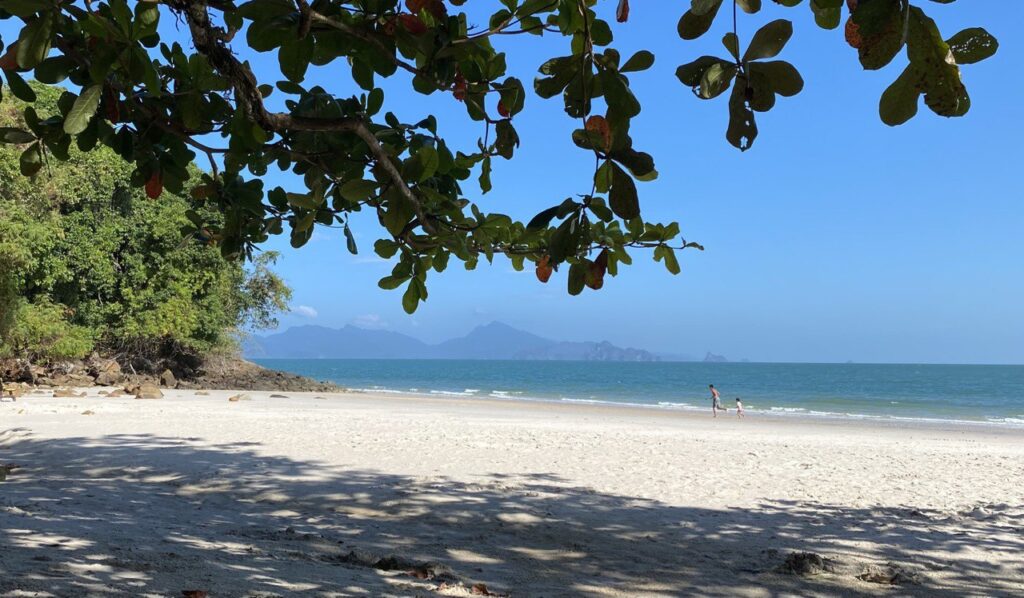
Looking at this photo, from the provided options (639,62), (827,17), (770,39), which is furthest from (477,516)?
(770,39)

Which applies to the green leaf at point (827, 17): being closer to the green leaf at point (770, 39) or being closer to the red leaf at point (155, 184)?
the green leaf at point (770, 39)

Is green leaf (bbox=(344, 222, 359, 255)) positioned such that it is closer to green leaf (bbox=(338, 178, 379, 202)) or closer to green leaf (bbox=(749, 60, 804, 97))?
green leaf (bbox=(338, 178, 379, 202))

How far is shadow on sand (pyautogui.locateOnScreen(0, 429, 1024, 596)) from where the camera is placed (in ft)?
12.9

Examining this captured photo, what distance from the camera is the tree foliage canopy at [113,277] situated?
23.0 m


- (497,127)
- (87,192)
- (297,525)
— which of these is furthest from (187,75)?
(87,192)

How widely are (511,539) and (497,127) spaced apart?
382 cm

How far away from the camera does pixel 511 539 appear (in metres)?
5.60

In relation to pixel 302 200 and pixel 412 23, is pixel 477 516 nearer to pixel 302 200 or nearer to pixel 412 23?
pixel 302 200

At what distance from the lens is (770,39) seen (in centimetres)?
127

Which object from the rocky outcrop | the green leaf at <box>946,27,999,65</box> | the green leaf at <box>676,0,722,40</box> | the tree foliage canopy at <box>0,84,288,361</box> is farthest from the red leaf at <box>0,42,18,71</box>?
the tree foliage canopy at <box>0,84,288,361</box>

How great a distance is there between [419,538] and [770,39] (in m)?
4.83

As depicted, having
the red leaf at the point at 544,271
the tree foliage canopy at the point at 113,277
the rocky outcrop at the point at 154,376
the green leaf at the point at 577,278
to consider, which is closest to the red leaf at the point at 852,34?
the green leaf at the point at 577,278

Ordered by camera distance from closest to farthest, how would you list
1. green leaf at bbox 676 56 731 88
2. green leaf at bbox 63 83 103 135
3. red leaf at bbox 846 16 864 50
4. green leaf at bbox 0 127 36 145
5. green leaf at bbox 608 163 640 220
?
red leaf at bbox 846 16 864 50
green leaf at bbox 676 56 731 88
green leaf at bbox 608 163 640 220
green leaf at bbox 63 83 103 135
green leaf at bbox 0 127 36 145

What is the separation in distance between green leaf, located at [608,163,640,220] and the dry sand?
2.86 metres
